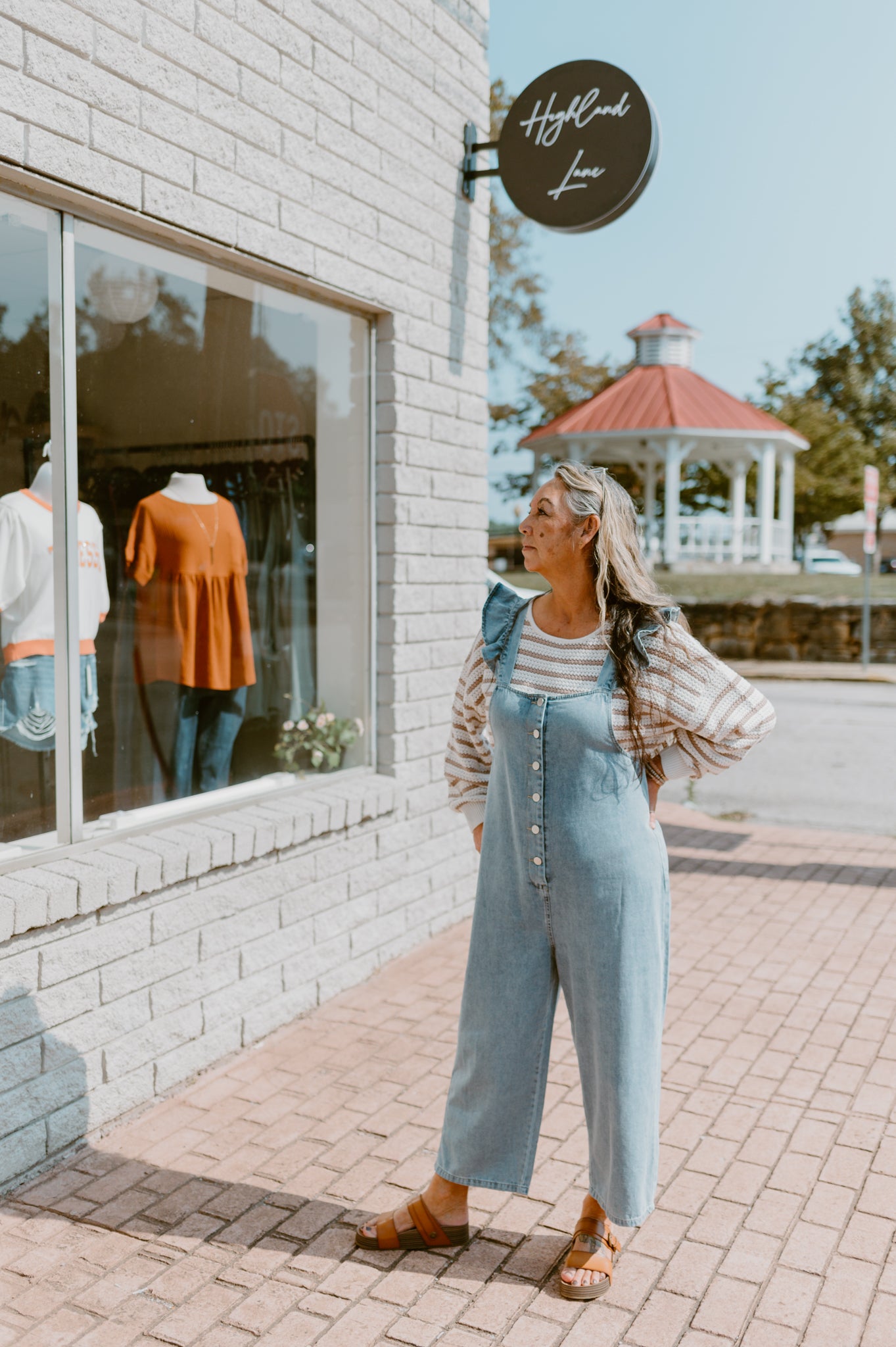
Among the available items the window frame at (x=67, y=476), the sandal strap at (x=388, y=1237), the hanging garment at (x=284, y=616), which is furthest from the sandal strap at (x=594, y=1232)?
the hanging garment at (x=284, y=616)

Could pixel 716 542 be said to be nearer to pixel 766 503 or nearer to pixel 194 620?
pixel 766 503

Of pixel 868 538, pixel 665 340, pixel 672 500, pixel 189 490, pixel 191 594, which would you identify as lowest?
pixel 191 594

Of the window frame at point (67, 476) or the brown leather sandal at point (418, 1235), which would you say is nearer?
the brown leather sandal at point (418, 1235)

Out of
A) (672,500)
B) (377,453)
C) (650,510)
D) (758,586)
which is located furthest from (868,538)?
(377,453)

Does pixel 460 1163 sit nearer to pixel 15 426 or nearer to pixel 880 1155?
pixel 880 1155

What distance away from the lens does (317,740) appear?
5.05 meters

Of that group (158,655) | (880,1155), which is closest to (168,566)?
(158,655)

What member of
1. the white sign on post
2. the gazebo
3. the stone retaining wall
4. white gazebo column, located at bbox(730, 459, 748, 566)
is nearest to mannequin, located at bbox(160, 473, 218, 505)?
the white sign on post

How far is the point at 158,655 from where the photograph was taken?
4.39 m

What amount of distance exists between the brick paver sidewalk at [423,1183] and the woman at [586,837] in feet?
0.52

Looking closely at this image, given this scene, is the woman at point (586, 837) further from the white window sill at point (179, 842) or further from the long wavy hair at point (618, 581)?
the white window sill at point (179, 842)

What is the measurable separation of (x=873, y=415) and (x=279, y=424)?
47072 millimetres

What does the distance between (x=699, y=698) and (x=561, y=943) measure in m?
0.66

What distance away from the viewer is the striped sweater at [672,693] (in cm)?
275
